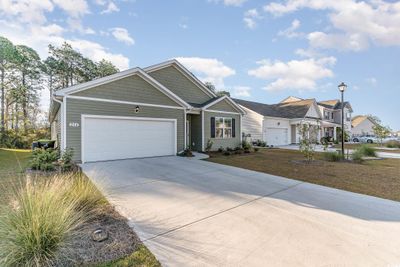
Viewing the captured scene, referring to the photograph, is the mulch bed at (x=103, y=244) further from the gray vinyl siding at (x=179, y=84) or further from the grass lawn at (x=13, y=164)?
the gray vinyl siding at (x=179, y=84)

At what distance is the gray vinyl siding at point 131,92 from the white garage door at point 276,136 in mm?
14031

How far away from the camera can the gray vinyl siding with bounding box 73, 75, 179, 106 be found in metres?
9.86

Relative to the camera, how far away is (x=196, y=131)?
49.1ft

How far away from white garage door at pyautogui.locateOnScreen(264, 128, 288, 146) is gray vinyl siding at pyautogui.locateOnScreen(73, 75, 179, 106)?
14031 mm

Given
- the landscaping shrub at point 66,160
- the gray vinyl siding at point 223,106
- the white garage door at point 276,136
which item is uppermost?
the gray vinyl siding at point 223,106

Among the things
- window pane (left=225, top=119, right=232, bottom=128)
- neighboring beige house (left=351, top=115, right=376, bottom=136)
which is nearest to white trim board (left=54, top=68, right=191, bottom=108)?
window pane (left=225, top=119, right=232, bottom=128)

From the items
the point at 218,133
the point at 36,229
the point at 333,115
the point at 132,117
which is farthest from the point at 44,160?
the point at 333,115

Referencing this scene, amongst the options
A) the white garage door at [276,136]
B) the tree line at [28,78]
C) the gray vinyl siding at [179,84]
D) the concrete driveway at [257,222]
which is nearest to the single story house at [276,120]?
the white garage door at [276,136]

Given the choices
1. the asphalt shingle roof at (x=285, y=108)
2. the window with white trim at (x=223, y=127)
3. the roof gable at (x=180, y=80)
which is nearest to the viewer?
the roof gable at (x=180, y=80)

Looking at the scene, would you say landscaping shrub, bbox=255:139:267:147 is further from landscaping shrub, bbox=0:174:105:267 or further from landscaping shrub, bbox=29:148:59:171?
landscaping shrub, bbox=0:174:105:267

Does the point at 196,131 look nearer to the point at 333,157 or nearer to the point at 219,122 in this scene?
the point at 219,122

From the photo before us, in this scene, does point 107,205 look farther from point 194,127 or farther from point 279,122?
point 279,122

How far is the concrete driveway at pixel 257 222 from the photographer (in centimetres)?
278

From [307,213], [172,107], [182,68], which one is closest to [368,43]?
[182,68]
